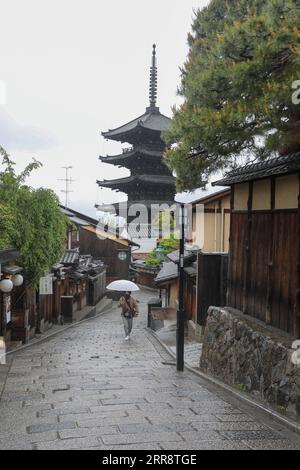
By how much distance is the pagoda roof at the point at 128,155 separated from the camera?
47.5 meters

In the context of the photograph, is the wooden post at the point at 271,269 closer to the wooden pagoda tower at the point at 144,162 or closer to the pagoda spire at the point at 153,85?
the wooden pagoda tower at the point at 144,162

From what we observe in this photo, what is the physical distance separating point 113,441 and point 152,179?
139 ft

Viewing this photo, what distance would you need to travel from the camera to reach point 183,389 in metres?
10.5

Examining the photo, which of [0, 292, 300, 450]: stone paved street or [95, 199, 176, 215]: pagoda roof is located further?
[95, 199, 176, 215]: pagoda roof

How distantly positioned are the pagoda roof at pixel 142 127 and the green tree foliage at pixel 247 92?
38061mm

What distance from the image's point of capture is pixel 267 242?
32.7ft

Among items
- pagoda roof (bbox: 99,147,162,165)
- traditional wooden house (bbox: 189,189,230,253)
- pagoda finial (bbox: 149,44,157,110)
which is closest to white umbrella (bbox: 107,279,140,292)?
traditional wooden house (bbox: 189,189,230,253)

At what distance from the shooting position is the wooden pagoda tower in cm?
4794

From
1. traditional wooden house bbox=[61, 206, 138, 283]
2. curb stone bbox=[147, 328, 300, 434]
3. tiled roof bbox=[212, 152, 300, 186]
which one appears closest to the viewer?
curb stone bbox=[147, 328, 300, 434]

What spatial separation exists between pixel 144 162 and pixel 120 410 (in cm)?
4250

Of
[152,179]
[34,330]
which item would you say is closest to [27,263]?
[34,330]

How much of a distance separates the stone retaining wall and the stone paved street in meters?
0.43

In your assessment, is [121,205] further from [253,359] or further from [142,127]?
[253,359]

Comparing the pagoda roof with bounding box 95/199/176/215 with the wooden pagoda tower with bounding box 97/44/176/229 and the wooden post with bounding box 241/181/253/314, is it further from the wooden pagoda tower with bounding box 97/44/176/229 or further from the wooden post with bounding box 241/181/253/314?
the wooden post with bounding box 241/181/253/314
